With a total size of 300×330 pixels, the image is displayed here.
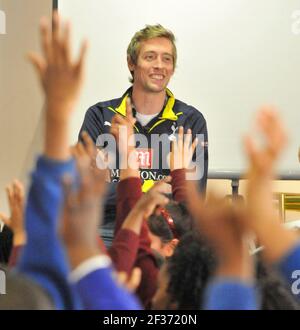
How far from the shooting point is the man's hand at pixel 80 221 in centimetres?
95

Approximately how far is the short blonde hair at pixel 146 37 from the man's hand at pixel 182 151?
0.68 feet

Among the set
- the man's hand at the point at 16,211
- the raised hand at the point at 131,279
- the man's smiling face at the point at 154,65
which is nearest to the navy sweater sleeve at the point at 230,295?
the raised hand at the point at 131,279

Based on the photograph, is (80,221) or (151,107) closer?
(80,221)

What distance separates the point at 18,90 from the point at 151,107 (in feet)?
1.08

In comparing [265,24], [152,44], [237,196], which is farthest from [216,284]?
[265,24]

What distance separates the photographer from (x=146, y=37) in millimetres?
1330

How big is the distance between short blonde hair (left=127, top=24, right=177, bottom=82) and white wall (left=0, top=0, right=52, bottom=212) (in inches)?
9.2

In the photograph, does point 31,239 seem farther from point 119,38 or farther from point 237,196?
point 119,38

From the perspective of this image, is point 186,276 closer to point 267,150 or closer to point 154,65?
point 267,150

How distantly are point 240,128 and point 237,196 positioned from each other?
0.27 meters

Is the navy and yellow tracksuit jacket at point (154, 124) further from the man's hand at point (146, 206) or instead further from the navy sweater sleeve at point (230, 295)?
the navy sweater sleeve at point (230, 295)

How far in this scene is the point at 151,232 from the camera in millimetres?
1155

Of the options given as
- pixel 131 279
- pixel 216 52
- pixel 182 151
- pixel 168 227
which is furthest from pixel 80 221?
pixel 216 52

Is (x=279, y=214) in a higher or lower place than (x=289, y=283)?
higher
